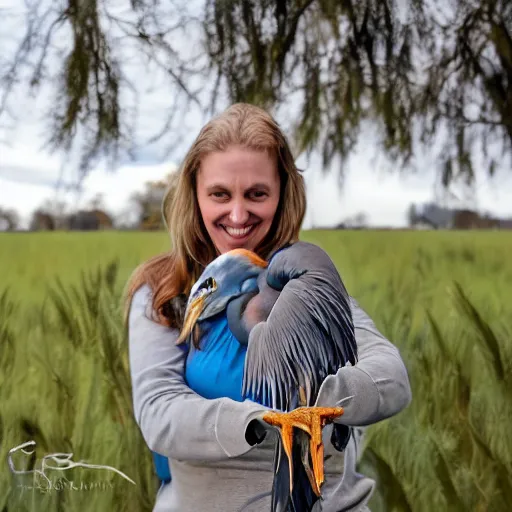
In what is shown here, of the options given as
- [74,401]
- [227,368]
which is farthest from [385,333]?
[74,401]

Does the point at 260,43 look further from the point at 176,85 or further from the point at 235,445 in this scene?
the point at 235,445

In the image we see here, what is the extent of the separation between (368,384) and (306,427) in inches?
3.4

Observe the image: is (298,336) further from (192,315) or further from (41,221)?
(41,221)

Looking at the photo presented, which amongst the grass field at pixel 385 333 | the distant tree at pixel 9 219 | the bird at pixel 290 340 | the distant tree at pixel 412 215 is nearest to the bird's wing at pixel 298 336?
the bird at pixel 290 340

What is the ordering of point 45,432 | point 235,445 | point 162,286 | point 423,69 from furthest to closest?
point 423,69 < point 45,432 < point 162,286 < point 235,445

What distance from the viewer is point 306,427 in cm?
62

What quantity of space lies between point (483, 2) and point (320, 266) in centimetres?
57

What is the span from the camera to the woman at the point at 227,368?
668 mm

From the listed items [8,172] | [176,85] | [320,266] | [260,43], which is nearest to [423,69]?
[260,43]

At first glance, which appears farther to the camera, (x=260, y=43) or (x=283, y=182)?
(x=260, y=43)

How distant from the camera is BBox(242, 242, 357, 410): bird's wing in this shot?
632mm

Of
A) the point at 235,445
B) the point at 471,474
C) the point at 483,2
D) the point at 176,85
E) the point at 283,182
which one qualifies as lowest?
the point at 471,474

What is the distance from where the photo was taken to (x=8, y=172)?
932 millimetres

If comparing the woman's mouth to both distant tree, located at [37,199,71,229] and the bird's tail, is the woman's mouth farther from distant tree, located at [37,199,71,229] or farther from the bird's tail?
distant tree, located at [37,199,71,229]
